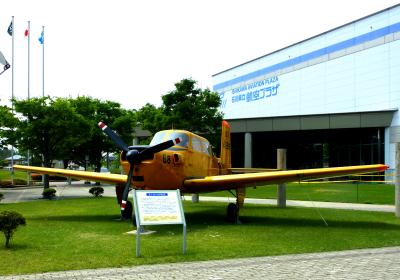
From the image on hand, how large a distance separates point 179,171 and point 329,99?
113 ft

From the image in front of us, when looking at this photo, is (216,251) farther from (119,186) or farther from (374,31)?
(374,31)

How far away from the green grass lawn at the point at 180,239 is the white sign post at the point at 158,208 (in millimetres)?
684

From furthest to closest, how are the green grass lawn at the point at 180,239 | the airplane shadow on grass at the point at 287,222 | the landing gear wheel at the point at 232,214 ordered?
1. the landing gear wheel at the point at 232,214
2. the airplane shadow on grass at the point at 287,222
3. the green grass lawn at the point at 180,239

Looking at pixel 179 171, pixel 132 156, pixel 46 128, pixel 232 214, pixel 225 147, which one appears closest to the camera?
pixel 132 156

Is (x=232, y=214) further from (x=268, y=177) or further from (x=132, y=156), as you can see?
(x=132, y=156)

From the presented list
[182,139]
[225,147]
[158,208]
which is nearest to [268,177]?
[182,139]

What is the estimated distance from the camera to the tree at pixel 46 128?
97.5 ft

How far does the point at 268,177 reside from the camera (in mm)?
13875

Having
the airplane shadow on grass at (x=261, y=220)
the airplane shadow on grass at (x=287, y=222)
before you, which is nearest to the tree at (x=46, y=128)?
the airplane shadow on grass at (x=261, y=220)

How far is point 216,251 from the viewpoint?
9.38m

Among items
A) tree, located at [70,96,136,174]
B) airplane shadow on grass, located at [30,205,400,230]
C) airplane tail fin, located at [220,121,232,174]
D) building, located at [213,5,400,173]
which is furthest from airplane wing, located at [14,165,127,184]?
tree, located at [70,96,136,174]

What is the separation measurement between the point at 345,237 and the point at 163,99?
22.3 metres

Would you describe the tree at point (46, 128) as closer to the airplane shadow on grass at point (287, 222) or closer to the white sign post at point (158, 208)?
the airplane shadow on grass at point (287, 222)

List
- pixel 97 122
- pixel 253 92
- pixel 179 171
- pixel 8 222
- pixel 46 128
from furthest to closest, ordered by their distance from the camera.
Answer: pixel 253 92
pixel 97 122
pixel 46 128
pixel 179 171
pixel 8 222
